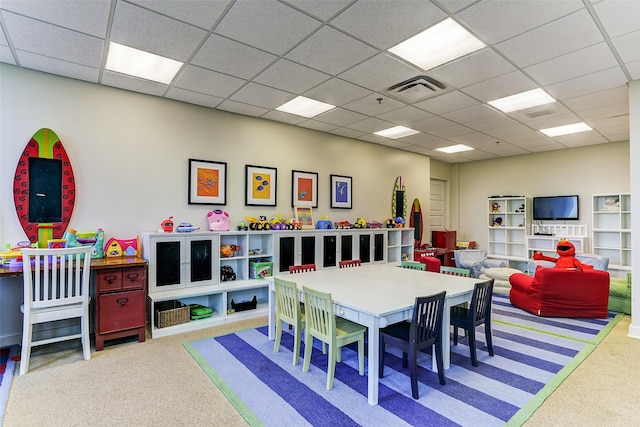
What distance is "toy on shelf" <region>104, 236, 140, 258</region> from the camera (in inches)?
149

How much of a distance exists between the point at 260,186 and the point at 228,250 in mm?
1135

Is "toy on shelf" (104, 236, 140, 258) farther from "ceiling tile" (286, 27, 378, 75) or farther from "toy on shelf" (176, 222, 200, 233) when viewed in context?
"ceiling tile" (286, 27, 378, 75)

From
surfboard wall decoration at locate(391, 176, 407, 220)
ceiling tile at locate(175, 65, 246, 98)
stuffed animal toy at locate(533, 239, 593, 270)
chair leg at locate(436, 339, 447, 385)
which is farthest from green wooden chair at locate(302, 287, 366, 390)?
surfboard wall decoration at locate(391, 176, 407, 220)

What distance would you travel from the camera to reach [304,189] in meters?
5.62

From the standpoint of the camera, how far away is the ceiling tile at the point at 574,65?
9.94ft

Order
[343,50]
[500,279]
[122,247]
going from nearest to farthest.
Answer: [343,50], [122,247], [500,279]

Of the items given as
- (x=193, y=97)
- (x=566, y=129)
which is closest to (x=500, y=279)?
(x=566, y=129)

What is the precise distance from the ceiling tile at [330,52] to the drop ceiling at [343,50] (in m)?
0.01

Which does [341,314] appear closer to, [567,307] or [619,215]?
[567,307]

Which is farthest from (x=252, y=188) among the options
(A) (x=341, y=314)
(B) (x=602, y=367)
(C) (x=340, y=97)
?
(B) (x=602, y=367)

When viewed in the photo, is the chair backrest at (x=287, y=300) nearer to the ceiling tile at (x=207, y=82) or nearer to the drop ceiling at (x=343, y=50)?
the drop ceiling at (x=343, y=50)

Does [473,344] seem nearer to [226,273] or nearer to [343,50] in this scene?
[343,50]

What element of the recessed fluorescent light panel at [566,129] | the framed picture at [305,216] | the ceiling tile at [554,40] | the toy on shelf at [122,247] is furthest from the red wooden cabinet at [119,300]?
the recessed fluorescent light panel at [566,129]

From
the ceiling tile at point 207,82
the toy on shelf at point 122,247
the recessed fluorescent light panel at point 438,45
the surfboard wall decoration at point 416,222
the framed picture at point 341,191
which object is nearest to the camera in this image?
the recessed fluorescent light panel at point 438,45
